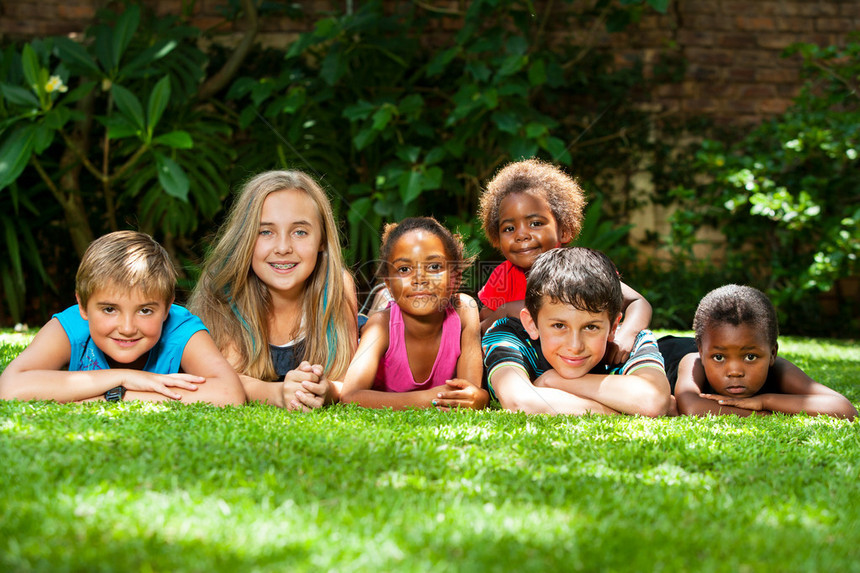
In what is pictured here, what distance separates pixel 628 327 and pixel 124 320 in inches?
75.1

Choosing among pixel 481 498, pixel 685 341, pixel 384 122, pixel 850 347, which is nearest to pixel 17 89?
pixel 384 122

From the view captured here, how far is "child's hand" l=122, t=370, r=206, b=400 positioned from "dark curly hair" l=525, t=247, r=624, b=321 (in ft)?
4.01

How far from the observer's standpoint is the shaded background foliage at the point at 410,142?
5746 millimetres

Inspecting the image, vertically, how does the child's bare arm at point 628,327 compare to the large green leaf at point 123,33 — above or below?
below

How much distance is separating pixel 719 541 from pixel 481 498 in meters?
0.44

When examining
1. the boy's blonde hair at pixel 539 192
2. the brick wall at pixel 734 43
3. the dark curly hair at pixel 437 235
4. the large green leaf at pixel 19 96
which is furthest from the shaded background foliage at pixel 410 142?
the dark curly hair at pixel 437 235

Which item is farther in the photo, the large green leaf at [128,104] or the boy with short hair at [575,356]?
the large green leaf at [128,104]

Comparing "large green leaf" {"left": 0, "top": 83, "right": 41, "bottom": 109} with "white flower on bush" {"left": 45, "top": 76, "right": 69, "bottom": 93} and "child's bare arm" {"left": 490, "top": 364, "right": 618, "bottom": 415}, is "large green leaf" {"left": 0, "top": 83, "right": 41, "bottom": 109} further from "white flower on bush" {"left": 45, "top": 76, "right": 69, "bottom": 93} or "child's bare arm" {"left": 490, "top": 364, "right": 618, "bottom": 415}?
"child's bare arm" {"left": 490, "top": 364, "right": 618, "bottom": 415}

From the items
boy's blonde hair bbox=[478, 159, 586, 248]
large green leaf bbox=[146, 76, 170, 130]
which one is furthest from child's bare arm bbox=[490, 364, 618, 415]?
large green leaf bbox=[146, 76, 170, 130]

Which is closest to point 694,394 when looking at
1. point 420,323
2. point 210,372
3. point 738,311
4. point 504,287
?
point 738,311

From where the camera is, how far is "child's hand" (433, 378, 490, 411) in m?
2.63

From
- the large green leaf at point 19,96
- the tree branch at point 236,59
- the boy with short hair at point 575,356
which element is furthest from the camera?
the tree branch at point 236,59

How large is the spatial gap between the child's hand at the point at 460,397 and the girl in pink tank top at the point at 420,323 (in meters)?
0.12

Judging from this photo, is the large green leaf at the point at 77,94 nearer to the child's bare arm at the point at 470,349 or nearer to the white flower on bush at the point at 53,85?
the white flower on bush at the point at 53,85
